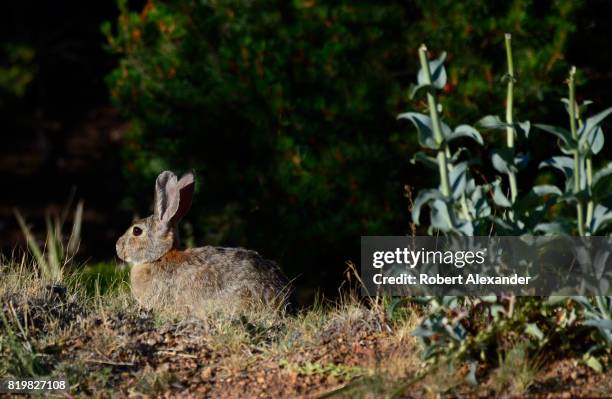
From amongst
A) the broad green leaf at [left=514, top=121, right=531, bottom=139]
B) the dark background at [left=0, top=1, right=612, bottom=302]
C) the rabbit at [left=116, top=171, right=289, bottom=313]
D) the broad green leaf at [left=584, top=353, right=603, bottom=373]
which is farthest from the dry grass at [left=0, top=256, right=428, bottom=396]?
the dark background at [left=0, top=1, right=612, bottom=302]

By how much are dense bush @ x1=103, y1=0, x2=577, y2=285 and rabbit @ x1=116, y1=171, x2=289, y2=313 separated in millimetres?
1883

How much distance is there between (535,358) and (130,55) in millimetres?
5808

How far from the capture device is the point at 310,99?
823 cm

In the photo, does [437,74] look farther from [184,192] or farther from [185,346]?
[184,192]

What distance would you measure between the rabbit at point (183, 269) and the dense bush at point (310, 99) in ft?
6.18

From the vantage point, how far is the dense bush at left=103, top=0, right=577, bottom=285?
26.2 ft

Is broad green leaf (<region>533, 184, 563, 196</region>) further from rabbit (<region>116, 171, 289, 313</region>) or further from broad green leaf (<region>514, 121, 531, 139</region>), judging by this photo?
rabbit (<region>116, 171, 289, 313</region>)

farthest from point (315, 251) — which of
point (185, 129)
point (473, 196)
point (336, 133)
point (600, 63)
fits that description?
point (473, 196)

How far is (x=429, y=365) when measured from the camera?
4.11 m

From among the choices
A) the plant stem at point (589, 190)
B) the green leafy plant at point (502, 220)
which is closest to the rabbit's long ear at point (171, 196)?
the green leafy plant at point (502, 220)

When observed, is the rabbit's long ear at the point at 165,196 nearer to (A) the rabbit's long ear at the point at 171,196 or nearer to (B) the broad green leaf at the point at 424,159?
(A) the rabbit's long ear at the point at 171,196

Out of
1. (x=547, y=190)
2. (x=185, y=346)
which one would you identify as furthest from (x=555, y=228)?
(x=185, y=346)

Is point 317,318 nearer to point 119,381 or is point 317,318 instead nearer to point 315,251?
point 119,381

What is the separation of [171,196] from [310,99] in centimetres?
215
